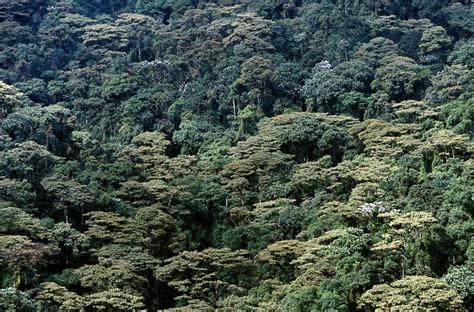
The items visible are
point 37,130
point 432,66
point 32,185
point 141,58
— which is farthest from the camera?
point 141,58

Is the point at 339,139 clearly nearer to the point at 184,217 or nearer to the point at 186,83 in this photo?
the point at 184,217

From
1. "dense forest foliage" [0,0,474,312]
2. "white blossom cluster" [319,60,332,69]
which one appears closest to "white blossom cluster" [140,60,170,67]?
"dense forest foliage" [0,0,474,312]

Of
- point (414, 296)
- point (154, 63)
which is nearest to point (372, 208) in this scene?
point (414, 296)

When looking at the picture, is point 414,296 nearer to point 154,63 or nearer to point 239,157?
point 239,157

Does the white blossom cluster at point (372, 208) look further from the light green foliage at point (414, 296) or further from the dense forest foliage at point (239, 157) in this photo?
the light green foliage at point (414, 296)

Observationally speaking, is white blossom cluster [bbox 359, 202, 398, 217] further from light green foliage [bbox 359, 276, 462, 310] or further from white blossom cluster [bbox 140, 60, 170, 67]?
white blossom cluster [bbox 140, 60, 170, 67]

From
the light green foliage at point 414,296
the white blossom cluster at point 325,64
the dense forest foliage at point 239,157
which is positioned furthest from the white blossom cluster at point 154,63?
the light green foliage at point 414,296

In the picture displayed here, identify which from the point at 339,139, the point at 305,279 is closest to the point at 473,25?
the point at 339,139

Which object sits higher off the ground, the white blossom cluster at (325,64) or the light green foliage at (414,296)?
the white blossom cluster at (325,64)
